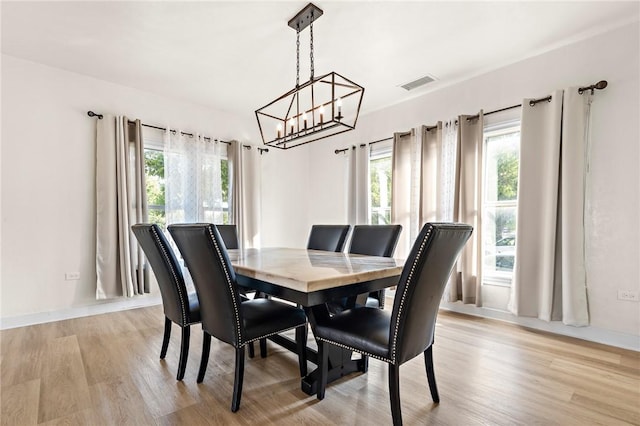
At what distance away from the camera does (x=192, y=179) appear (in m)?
4.12

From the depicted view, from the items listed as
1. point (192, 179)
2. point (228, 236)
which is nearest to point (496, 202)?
point (228, 236)

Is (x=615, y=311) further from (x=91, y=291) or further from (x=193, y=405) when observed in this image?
(x=91, y=291)

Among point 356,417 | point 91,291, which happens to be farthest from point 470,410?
point 91,291

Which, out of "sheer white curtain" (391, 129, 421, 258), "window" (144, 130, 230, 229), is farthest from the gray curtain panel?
"window" (144, 130, 230, 229)

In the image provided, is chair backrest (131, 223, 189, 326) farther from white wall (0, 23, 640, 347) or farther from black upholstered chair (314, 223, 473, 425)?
white wall (0, 23, 640, 347)

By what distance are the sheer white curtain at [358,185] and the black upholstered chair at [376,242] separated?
1.62 meters

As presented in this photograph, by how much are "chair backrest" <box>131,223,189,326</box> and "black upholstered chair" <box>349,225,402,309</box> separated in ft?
4.27

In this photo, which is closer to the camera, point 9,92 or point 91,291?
point 9,92

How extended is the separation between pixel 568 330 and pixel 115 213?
4.72 meters

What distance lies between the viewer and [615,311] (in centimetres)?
254

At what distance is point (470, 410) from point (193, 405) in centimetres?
151

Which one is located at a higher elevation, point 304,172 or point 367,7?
point 367,7

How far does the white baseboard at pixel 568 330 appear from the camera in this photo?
2.48 meters

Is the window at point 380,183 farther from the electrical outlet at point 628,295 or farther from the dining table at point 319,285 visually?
the dining table at point 319,285
